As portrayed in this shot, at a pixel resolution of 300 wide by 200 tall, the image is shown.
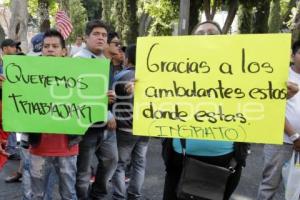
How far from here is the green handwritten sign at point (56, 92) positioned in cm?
312

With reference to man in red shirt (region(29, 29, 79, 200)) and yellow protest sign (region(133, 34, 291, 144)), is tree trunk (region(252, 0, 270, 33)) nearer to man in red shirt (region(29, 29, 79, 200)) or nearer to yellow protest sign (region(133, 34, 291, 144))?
man in red shirt (region(29, 29, 79, 200))

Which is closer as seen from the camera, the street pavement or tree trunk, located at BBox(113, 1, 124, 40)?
the street pavement

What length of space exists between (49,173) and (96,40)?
3.65 feet

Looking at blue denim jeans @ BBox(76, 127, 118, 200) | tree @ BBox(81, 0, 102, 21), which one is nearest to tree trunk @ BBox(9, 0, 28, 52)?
blue denim jeans @ BBox(76, 127, 118, 200)

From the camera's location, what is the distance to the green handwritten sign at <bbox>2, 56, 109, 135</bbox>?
10.2 ft

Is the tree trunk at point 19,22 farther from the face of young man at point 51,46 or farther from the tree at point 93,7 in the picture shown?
the tree at point 93,7

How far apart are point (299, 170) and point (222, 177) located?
2.96 feet

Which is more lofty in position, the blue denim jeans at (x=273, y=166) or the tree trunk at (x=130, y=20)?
the tree trunk at (x=130, y=20)

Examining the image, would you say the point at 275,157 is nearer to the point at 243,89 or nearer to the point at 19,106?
the point at 243,89

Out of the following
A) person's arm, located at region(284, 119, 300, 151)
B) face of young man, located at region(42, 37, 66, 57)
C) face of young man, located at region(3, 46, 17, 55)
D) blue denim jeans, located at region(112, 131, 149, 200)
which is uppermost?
face of young man, located at region(42, 37, 66, 57)

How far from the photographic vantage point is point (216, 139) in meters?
2.73

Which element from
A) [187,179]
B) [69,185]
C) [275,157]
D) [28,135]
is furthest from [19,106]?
[275,157]

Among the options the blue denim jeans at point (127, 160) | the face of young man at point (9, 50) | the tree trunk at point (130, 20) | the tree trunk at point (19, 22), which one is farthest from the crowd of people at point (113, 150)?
the tree trunk at point (130, 20)

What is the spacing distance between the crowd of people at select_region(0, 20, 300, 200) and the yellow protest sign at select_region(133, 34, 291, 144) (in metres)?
0.11
